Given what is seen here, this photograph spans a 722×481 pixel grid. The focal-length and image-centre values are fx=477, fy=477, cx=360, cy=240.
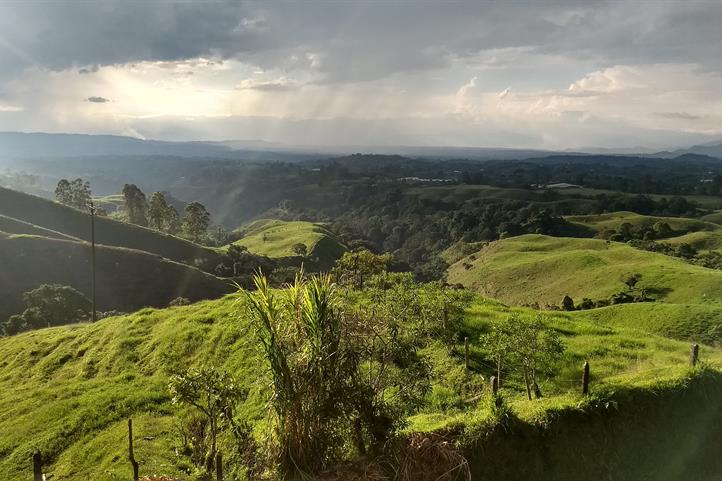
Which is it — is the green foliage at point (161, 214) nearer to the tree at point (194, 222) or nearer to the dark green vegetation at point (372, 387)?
the tree at point (194, 222)

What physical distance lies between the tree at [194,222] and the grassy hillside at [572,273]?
201ft

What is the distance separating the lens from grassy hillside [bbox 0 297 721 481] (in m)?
13.7

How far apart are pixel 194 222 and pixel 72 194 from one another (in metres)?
35.5

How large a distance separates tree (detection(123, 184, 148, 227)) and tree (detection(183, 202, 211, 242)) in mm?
Answer: 13817

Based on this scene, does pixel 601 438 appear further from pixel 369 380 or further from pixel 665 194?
pixel 665 194

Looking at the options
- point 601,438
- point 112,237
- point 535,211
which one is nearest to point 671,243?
point 535,211

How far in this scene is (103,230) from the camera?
9425 centimetres

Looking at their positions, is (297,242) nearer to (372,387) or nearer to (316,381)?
(372,387)

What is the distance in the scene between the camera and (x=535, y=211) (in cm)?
15362

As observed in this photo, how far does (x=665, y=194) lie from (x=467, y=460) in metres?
219

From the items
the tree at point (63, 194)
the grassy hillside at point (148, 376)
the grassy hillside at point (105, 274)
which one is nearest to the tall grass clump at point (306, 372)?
the grassy hillside at point (148, 376)

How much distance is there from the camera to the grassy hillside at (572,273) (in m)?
54.6

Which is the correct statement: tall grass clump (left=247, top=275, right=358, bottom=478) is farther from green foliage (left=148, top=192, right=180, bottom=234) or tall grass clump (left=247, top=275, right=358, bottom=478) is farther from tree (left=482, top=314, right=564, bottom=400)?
green foliage (left=148, top=192, right=180, bottom=234)

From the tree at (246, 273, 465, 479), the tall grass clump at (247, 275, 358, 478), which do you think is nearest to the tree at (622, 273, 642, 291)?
the tree at (246, 273, 465, 479)
